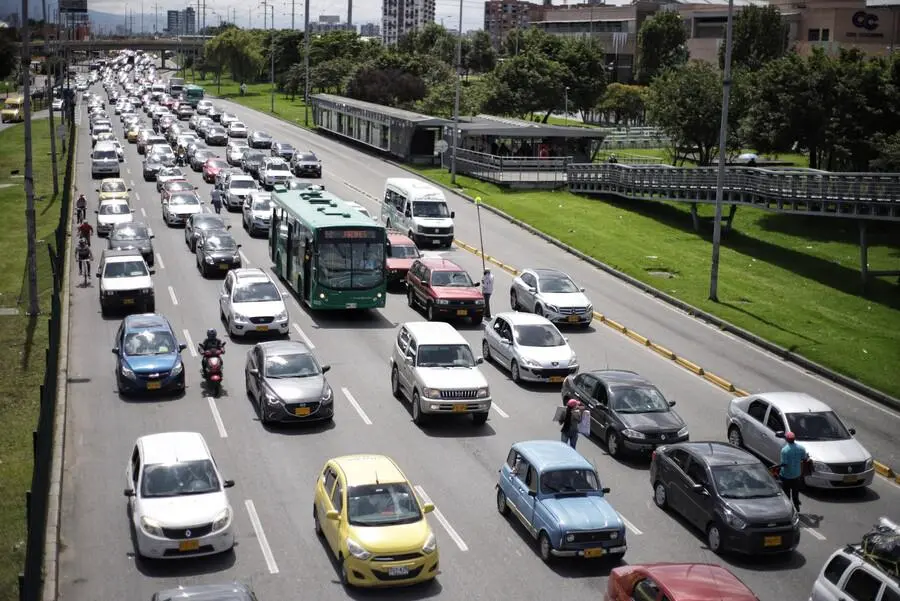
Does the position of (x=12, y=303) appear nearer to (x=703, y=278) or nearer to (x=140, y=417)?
(x=140, y=417)

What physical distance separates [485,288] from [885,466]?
1449cm

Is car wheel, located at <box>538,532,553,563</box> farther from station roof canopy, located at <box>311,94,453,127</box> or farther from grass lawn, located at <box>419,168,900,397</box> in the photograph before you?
station roof canopy, located at <box>311,94,453,127</box>

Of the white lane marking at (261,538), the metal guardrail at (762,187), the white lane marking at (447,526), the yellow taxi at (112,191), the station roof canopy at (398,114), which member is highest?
the station roof canopy at (398,114)

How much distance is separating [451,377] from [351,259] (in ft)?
31.6

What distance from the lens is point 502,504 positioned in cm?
2048

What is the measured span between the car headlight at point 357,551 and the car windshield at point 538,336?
13.2 meters

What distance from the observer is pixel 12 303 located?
38.4 metres

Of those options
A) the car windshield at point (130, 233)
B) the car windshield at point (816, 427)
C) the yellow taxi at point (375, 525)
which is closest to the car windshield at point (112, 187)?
the car windshield at point (130, 233)

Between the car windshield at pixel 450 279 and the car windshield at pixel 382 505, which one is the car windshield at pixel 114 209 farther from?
the car windshield at pixel 382 505

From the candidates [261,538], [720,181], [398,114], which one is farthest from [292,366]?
[398,114]

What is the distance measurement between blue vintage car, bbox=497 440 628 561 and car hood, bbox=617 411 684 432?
3902 mm

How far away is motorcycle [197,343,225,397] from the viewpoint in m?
27.4

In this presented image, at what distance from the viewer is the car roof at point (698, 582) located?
14.6 metres

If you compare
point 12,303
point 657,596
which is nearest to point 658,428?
point 657,596
